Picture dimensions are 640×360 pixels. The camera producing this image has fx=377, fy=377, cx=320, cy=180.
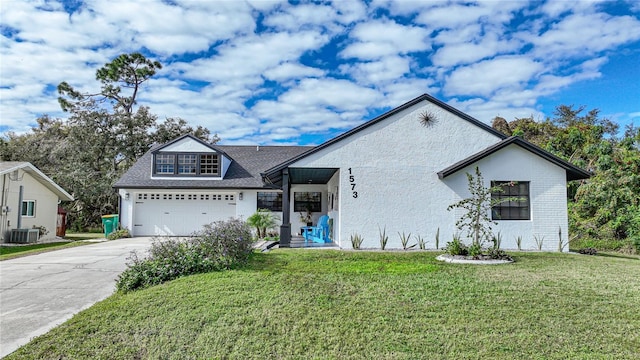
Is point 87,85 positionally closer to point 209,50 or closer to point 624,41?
point 209,50

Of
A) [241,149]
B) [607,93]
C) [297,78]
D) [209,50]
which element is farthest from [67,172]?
[607,93]

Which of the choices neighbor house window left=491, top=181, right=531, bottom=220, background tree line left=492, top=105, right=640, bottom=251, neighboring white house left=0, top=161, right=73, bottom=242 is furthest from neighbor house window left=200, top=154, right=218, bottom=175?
background tree line left=492, top=105, right=640, bottom=251

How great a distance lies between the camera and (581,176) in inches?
498

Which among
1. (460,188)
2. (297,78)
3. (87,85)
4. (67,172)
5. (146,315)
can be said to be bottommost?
(146,315)

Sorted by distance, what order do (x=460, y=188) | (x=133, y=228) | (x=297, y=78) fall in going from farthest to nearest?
(x=133, y=228), (x=297, y=78), (x=460, y=188)

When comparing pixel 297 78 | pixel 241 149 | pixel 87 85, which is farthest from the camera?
pixel 87 85

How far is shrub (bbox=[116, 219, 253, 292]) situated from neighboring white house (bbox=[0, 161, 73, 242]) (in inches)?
510

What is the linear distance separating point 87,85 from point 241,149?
16.1 m

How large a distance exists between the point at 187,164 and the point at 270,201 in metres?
5.03

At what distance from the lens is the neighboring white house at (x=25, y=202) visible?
16.9 meters

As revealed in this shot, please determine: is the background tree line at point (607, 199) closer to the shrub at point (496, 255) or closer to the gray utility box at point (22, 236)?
the shrub at point (496, 255)

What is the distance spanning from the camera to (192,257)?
7.98 metres

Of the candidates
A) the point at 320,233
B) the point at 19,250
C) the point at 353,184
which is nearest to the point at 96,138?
the point at 19,250

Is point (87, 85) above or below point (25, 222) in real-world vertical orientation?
above
